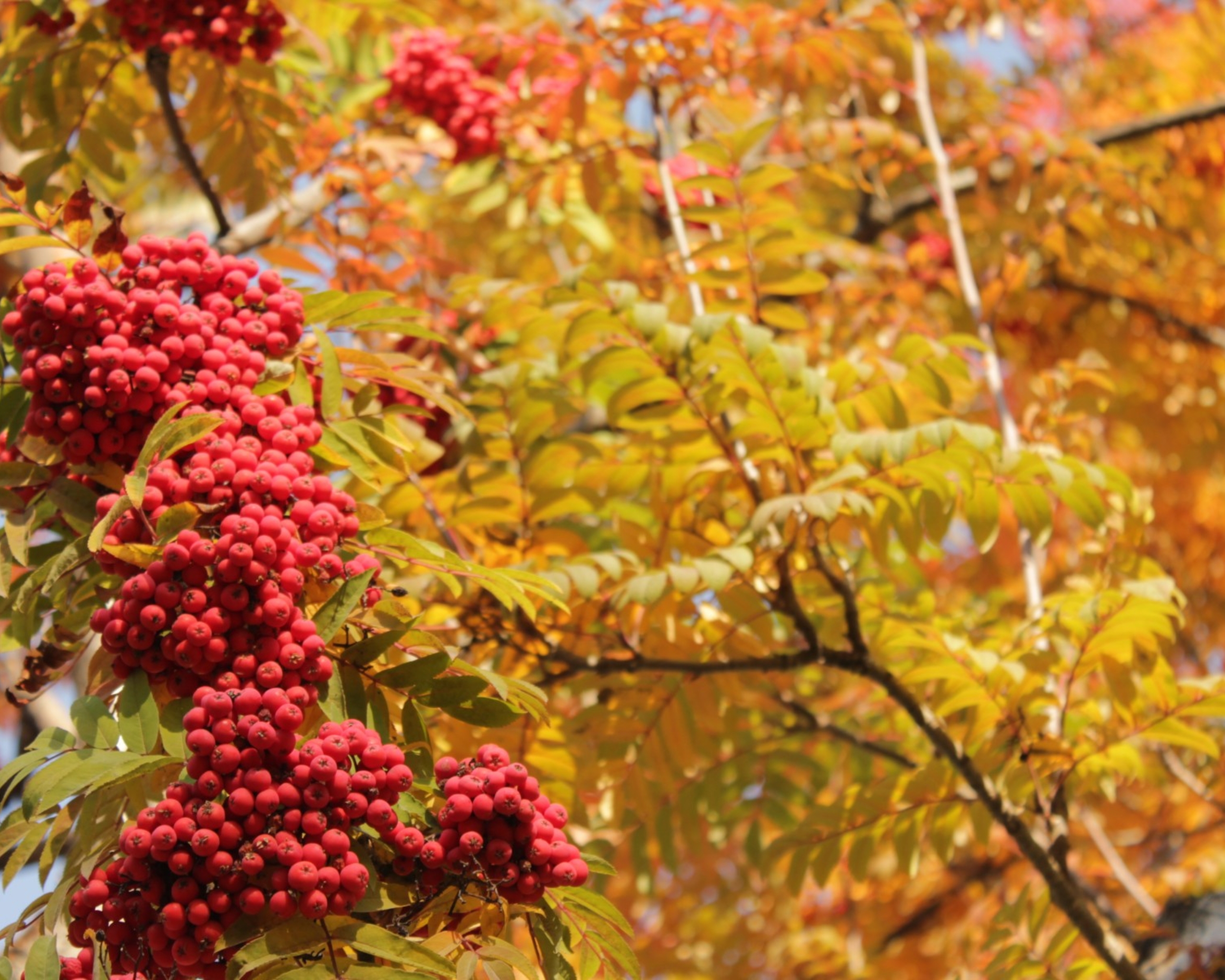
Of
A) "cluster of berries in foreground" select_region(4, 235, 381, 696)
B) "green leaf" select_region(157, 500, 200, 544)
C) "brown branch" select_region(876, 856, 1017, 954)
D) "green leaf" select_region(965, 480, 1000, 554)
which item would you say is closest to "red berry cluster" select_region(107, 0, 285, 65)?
"cluster of berries in foreground" select_region(4, 235, 381, 696)

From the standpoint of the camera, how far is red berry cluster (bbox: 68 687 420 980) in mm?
1383

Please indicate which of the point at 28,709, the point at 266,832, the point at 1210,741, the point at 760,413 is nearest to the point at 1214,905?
the point at 1210,741

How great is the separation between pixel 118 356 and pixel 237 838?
0.79 meters

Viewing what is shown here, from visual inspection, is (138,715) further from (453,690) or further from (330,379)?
(330,379)

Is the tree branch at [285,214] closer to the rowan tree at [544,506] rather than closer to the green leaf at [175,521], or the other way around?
the rowan tree at [544,506]

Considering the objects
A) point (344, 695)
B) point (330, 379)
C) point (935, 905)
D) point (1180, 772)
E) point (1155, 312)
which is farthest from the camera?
point (935, 905)

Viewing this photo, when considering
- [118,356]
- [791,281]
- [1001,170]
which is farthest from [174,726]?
[1001,170]

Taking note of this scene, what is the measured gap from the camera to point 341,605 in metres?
1.61

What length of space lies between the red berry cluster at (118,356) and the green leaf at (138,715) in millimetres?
412

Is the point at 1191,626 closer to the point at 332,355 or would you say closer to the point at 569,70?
the point at 569,70

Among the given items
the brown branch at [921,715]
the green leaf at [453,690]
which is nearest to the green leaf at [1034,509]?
the brown branch at [921,715]

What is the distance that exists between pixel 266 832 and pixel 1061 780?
1.74 metres

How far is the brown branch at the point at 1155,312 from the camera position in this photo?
502 centimetres

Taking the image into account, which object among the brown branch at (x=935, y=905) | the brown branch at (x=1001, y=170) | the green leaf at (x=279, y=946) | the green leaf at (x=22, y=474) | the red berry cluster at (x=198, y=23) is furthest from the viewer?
the brown branch at (x=935, y=905)
